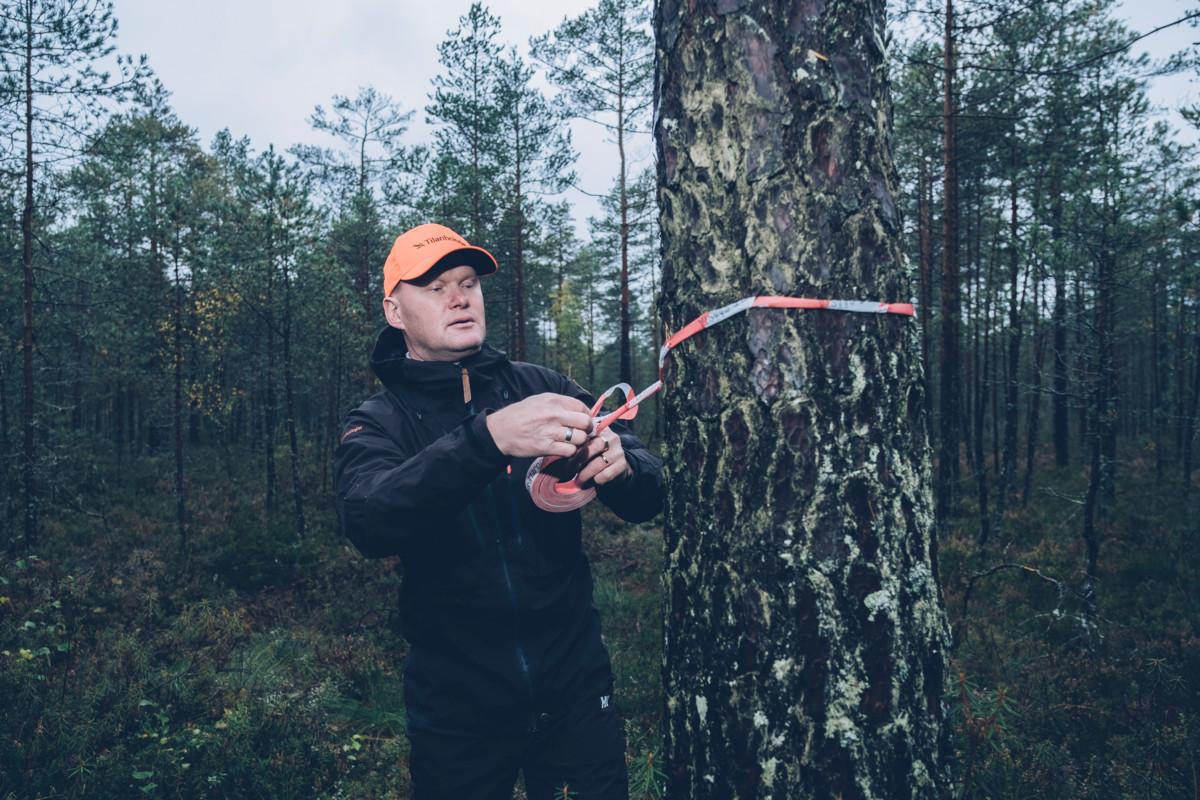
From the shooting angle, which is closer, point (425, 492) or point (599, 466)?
point (425, 492)

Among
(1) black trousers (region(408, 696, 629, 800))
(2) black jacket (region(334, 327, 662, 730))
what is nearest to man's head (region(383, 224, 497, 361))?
(2) black jacket (region(334, 327, 662, 730))

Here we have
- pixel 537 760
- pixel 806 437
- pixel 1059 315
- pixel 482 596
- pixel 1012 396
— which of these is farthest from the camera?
pixel 1059 315

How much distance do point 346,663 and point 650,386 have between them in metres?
6.71

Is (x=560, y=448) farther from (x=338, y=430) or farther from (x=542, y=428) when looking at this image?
(x=338, y=430)

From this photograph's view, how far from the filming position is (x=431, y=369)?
246 cm

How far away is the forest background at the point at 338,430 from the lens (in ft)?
16.8

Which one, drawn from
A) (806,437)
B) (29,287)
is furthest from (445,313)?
(29,287)

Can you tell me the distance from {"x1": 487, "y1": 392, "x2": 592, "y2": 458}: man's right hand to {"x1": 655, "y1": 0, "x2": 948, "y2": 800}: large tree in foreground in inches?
13.6

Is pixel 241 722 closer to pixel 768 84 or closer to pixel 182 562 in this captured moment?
pixel 768 84

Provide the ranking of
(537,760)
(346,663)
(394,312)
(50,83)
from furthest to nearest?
(50,83), (346,663), (394,312), (537,760)

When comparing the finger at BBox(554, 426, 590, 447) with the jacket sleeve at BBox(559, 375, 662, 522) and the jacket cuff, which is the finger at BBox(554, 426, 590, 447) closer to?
the jacket cuff

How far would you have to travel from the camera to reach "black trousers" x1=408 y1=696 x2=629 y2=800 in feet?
7.49

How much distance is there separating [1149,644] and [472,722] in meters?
8.10

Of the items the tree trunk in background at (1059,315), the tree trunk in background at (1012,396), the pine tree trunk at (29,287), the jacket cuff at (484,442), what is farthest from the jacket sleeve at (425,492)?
the tree trunk in background at (1012,396)
